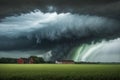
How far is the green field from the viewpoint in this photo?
6.98 metres

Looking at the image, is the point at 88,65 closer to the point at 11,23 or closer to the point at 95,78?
the point at 95,78

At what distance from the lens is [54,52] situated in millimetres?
7457

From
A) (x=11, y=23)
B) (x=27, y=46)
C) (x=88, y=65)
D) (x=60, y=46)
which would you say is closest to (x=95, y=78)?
(x=88, y=65)

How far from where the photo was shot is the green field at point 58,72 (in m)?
6.98

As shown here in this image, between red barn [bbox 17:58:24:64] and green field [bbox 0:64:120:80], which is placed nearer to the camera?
green field [bbox 0:64:120:80]

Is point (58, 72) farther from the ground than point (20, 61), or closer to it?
closer to it

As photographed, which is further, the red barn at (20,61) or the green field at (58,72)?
the red barn at (20,61)

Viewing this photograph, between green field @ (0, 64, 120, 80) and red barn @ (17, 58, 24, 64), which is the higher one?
red barn @ (17, 58, 24, 64)

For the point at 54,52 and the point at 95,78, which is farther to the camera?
the point at 54,52

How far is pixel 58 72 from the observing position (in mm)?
7078

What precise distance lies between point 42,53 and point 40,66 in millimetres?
278

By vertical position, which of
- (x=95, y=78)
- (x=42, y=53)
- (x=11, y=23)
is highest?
(x=11, y=23)

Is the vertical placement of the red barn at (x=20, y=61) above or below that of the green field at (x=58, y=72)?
above

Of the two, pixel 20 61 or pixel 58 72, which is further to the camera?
pixel 20 61
